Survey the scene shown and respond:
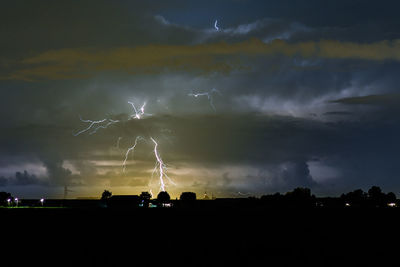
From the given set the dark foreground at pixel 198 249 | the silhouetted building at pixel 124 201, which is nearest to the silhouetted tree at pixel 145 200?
the silhouetted building at pixel 124 201

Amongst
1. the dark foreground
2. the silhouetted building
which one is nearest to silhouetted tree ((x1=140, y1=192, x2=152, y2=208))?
the silhouetted building

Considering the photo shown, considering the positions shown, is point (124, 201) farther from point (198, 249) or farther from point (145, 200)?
point (198, 249)

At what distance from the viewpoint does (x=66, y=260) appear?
13.7 m

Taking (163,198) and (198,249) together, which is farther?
(163,198)

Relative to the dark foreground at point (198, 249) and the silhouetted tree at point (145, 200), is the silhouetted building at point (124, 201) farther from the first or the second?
the dark foreground at point (198, 249)

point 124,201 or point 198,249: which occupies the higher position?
point 124,201

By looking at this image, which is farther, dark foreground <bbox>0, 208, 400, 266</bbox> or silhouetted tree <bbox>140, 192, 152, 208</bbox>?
silhouetted tree <bbox>140, 192, 152, 208</bbox>

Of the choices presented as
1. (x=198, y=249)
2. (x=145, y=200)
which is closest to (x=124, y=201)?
(x=145, y=200)

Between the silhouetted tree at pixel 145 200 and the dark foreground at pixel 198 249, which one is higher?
the silhouetted tree at pixel 145 200

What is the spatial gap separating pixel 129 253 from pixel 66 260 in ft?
7.16

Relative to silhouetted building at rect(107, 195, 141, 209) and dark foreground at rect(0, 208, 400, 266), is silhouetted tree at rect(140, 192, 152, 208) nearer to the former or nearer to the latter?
silhouetted building at rect(107, 195, 141, 209)

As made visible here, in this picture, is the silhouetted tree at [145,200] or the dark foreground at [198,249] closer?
the dark foreground at [198,249]

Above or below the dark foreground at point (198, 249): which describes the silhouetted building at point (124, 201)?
above

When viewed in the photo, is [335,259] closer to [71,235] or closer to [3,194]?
[71,235]
